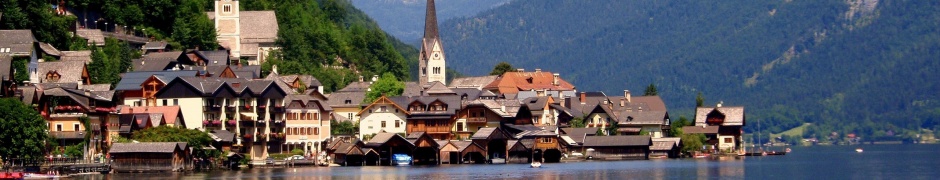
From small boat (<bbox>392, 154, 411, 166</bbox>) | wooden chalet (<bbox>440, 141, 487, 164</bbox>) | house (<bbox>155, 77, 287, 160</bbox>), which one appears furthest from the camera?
wooden chalet (<bbox>440, 141, 487, 164</bbox>)

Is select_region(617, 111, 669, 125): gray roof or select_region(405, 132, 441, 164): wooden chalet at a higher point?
select_region(617, 111, 669, 125): gray roof

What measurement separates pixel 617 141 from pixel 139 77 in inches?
1642

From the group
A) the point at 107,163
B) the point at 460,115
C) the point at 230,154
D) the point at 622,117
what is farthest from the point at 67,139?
the point at 622,117

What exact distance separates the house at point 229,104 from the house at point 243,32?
117 ft

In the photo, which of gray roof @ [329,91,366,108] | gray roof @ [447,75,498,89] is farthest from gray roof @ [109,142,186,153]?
gray roof @ [447,75,498,89]

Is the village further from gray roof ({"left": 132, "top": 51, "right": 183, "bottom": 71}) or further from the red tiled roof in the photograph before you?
the red tiled roof

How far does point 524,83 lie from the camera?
602 feet

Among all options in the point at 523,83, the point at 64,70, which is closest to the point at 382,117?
the point at 64,70

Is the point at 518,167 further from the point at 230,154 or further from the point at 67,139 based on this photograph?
the point at 67,139

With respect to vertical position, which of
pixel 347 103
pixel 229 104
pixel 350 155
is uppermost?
pixel 347 103

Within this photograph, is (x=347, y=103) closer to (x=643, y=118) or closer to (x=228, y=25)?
Result: (x=228, y=25)

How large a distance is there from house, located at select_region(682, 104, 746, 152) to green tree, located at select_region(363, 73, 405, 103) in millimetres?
28904

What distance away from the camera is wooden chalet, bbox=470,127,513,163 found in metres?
130

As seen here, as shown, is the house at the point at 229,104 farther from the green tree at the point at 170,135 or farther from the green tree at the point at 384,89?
the green tree at the point at 384,89
